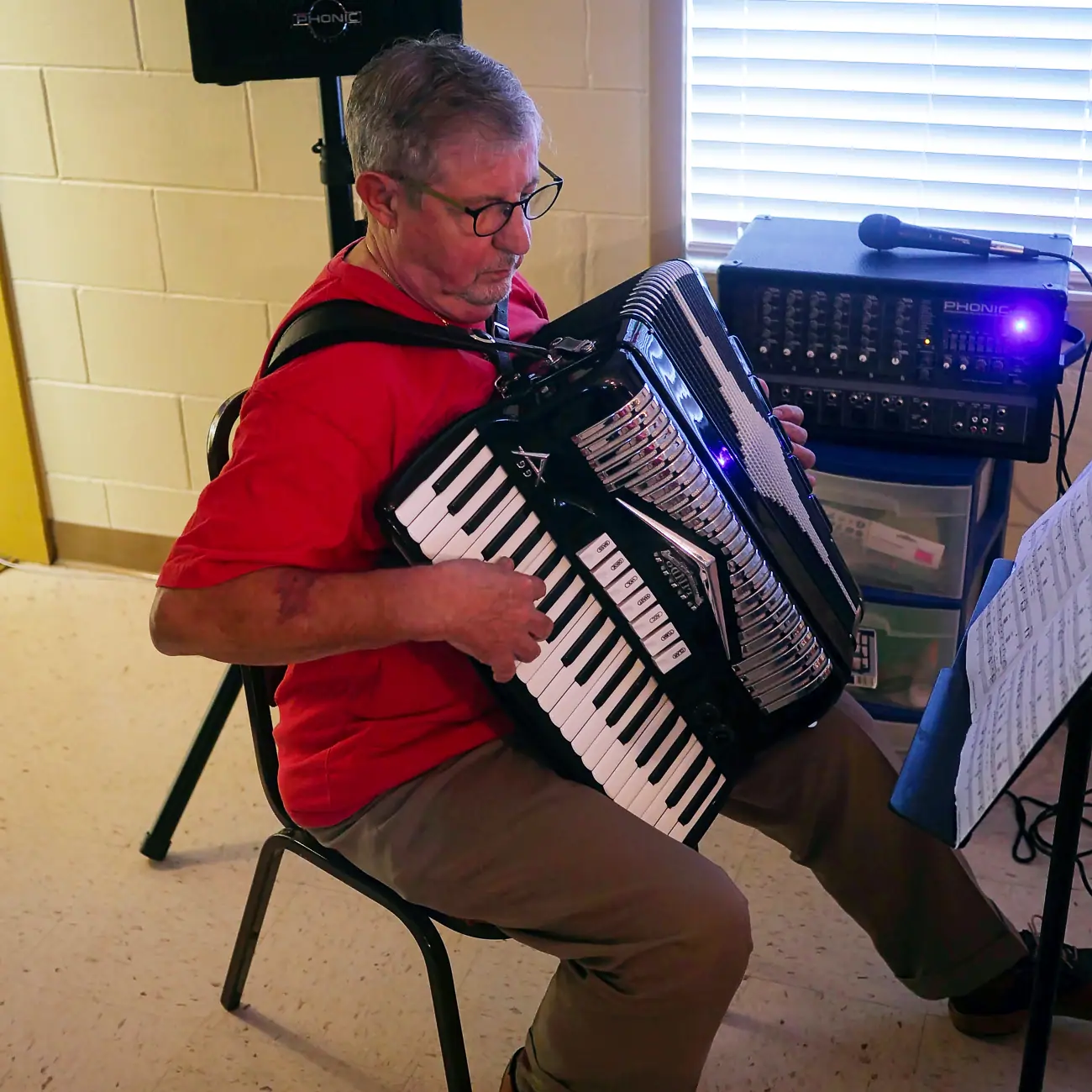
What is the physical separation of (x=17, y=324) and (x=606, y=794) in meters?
1.88

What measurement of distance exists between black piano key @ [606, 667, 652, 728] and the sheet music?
1.01ft

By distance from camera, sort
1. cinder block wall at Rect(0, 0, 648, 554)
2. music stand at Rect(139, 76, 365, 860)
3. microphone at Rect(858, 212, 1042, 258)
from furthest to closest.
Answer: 1. cinder block wall at Rect(0, 0, 648, 554)
2. microphone at Rect(858, 212, 1042, 258)
3. music stand at Rect(139, 76, 365, 860)

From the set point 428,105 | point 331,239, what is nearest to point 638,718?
point 428,105

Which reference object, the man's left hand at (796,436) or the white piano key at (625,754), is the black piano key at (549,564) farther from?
the man's left hand at (796,436)

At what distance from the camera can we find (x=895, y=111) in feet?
6.61

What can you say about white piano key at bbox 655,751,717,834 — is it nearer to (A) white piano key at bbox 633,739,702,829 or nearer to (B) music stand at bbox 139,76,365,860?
(A) white piano key at bbox 633,739,702,829

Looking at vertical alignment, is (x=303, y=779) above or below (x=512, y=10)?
below

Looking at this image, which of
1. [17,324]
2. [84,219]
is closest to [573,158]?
[84,219]

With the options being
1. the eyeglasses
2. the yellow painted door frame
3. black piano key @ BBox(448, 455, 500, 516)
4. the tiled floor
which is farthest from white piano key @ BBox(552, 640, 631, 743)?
the yellow painted door frame

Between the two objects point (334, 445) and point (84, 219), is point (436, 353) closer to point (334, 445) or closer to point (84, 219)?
point (334, 445)

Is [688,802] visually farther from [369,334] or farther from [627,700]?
[369,334]

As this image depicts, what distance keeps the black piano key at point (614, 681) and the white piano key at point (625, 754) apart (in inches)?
1.9

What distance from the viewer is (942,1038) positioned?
1603mm

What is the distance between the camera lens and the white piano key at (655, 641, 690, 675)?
128 centimetres
